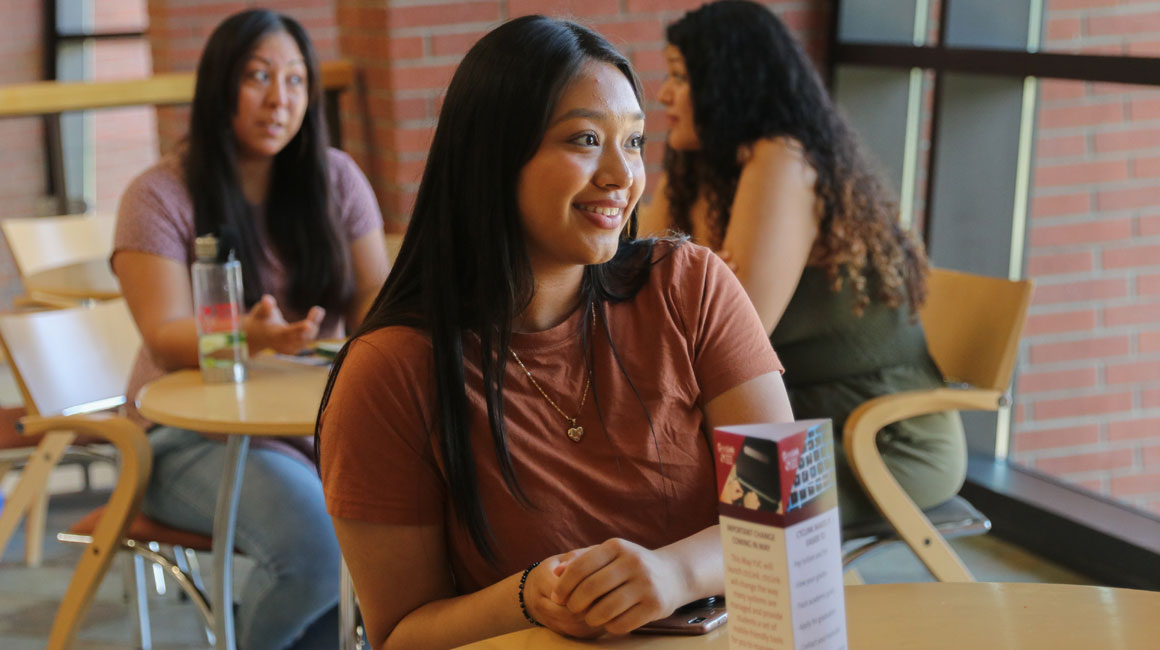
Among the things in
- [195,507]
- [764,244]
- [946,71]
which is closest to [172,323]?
[195,507]

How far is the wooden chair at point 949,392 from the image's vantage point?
2006 millimetres

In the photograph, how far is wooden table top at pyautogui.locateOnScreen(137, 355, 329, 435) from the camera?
6.13 feet

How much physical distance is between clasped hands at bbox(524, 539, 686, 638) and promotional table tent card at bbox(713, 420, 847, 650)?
0.29 metres

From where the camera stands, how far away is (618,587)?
44.3 inches

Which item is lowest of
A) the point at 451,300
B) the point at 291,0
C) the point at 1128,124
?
the point at 451,300

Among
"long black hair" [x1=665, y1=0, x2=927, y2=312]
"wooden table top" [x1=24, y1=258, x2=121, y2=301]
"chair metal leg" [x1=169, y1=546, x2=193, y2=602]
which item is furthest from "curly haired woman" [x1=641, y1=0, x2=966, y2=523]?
"wooden table top" [x1=24, y1=258, x2=121, y2=301]

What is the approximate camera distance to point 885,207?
7.79 feet

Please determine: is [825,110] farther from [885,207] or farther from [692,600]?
[692,600]

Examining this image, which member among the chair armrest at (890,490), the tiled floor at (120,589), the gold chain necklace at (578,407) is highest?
the gold chain necklace at (578,407)

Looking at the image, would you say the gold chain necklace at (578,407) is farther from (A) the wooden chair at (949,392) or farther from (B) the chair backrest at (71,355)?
(B) the chair backrest at (71,355)

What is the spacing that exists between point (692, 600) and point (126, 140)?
246 inches

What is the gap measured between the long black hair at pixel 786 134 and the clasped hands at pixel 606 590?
1225 millimetres

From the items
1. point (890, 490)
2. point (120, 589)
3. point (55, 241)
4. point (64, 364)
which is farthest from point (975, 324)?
point (55, 241)

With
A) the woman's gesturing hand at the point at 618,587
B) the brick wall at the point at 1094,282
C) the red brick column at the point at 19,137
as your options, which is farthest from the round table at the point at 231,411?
the red brick column at the point at 19,137
